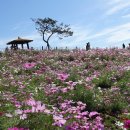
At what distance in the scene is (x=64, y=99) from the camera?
956 cm

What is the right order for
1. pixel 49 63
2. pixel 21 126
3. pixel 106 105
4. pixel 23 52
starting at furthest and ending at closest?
1. pixel 23 52
2. pixel 49 63
3. pixel 106 105
4. pixel 21 126

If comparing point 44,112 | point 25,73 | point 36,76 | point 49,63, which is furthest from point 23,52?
point 44,112

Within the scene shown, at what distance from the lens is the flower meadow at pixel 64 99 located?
6293mm

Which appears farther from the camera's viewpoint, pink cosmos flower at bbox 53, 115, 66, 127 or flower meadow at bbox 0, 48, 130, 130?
flower meadow at bbox 0, 48, 130, 130

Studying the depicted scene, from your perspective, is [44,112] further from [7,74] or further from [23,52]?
[23,52]

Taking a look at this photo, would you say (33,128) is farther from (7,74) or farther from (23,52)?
(23,52)

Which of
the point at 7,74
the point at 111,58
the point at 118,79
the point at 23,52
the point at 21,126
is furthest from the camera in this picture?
the point at 23,52

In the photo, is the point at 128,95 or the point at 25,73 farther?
the point at 25,73

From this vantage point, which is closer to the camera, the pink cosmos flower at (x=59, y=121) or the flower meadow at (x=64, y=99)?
the pink cosmos flower at (x=59, y=121)

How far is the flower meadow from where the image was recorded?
629 centimetres

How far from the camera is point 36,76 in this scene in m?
13.7

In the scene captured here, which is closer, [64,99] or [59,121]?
[59,121]

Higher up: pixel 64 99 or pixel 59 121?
pixel 59 121

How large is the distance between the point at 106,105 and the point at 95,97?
14.5 inches
